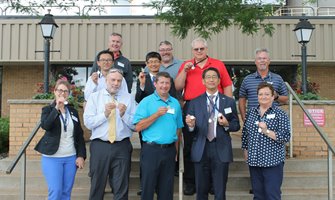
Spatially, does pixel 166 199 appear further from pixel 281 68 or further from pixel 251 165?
pixel 281 68

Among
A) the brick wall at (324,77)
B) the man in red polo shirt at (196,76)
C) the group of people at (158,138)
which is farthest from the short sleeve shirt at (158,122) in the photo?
the brick wall at (324,77)

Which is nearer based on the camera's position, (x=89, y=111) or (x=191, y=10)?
Answer: (x=89, y=111)

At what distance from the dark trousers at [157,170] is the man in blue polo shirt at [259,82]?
137 cm

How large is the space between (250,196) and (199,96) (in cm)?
183

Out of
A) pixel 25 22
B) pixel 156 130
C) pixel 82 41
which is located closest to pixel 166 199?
pixel 156 130

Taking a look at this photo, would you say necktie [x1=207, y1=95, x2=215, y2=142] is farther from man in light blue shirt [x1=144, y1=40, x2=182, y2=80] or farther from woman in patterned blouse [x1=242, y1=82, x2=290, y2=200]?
man in light blue shirt [x1=144, y1=40, x2=182, y2=80]

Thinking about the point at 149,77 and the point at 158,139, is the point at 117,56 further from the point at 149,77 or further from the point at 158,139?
the point at 158,139

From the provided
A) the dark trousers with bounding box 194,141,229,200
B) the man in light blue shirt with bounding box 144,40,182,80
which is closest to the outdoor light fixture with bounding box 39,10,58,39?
the man in light blue shirt with bounding box 144,40,182,80

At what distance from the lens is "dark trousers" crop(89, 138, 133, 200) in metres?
4.35

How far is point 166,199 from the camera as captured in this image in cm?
439

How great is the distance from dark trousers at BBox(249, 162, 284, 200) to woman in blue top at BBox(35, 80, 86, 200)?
2.01m

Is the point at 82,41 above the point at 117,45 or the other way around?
above

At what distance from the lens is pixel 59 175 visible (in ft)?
14.0

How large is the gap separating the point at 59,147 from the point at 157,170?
1123mm
